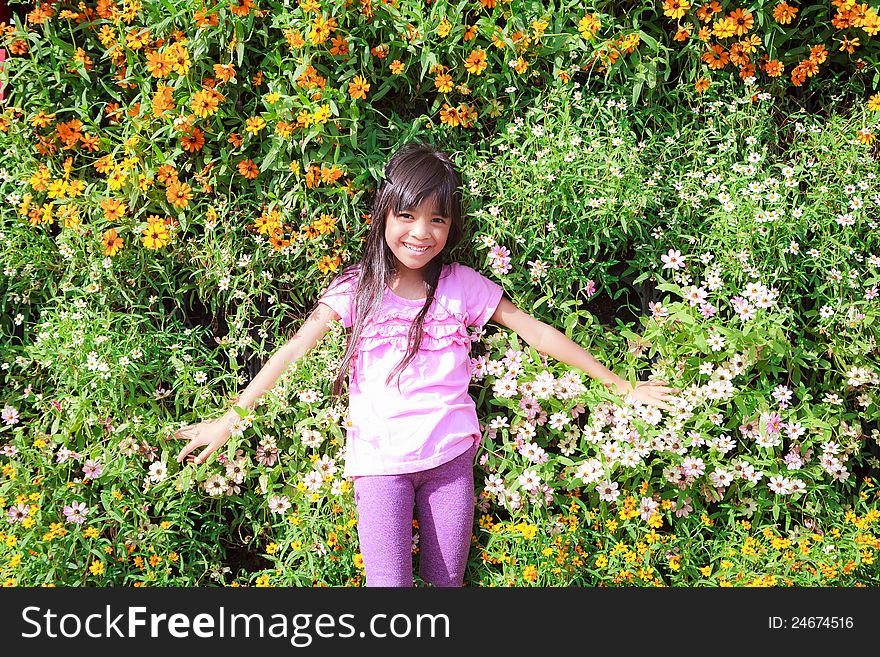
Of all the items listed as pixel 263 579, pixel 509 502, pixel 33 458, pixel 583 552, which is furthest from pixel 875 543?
pixel 33 458

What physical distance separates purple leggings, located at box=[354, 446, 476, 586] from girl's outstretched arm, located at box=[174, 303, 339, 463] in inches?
17.7

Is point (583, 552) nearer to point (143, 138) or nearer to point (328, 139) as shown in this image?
point (328, 139)

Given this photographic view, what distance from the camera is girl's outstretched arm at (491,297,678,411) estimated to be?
8.38ft

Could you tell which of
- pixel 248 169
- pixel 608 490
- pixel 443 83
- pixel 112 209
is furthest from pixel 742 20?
pixel 112 209

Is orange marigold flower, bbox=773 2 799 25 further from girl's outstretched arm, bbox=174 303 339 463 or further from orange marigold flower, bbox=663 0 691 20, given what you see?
girl's outstretched arm, bbox=174 303 339 463

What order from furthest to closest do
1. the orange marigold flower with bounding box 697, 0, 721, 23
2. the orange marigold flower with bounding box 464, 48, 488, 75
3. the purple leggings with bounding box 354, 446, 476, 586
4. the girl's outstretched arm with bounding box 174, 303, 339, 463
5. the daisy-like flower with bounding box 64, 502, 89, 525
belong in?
the orange marigold flower with bounding box 697, 0, 721, 23, the orange marigold flower with bounding box 464, 48, 488, 75, the girl's outstretched arm with bounding box 174, 303, 339, 463, the daisy-like flower with bounding box 64, 502, 89, 525, the purple leggings with bounding box 354, 446, 476, 586

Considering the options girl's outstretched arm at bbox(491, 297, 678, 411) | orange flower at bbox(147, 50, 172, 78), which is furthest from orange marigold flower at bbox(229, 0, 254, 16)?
girl's outstretched arm at bbox(491, 297, 678, 411)

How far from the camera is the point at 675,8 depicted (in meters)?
2.76

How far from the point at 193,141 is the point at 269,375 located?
888 millimetres

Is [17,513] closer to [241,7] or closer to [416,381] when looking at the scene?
[416,381]

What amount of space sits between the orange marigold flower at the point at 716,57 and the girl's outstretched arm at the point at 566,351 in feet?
3.83

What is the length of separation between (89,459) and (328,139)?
1343mm

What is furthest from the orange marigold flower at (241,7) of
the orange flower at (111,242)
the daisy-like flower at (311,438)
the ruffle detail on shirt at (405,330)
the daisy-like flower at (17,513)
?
the daisy-like flower at (17,513)

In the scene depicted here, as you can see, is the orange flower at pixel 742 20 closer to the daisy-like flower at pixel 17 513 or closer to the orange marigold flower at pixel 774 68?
the orange marigold flower at pixel 774 68
